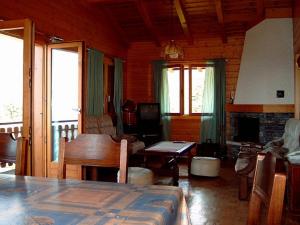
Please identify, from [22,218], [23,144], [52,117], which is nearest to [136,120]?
[52,117]

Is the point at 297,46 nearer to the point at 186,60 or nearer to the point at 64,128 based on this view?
the point at 186,60

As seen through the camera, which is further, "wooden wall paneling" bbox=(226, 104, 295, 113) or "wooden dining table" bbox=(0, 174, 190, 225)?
"wooden wall paneling" bbox=(226, 104, 295, 113)

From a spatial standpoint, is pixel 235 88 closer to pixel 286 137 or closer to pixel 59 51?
pixel 286 137

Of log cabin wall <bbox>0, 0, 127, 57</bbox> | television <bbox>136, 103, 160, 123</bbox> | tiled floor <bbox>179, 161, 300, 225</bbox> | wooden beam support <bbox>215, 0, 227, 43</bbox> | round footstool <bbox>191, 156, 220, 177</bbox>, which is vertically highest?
wooden beam support <bbox>215, 0, 227, 43</bbox>

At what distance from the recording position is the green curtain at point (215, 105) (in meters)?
7.21

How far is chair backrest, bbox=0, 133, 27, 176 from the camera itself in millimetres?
1686

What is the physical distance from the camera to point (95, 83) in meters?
6.09

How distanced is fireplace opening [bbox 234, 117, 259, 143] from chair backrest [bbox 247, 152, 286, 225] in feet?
19.0

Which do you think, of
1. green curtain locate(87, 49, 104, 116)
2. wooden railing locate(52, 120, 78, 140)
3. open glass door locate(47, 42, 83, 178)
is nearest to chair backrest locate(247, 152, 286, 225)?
open glass door locate(47, 42, 83, 178)

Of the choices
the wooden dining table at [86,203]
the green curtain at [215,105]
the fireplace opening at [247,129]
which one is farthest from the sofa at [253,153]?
the wooden dining table at [86,203]

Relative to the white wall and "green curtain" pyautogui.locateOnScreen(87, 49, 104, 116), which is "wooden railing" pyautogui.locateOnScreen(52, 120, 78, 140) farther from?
the white wall

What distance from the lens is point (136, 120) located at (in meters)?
7.44

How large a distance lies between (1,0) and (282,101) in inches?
208

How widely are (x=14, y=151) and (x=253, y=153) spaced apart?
3.67 meters
